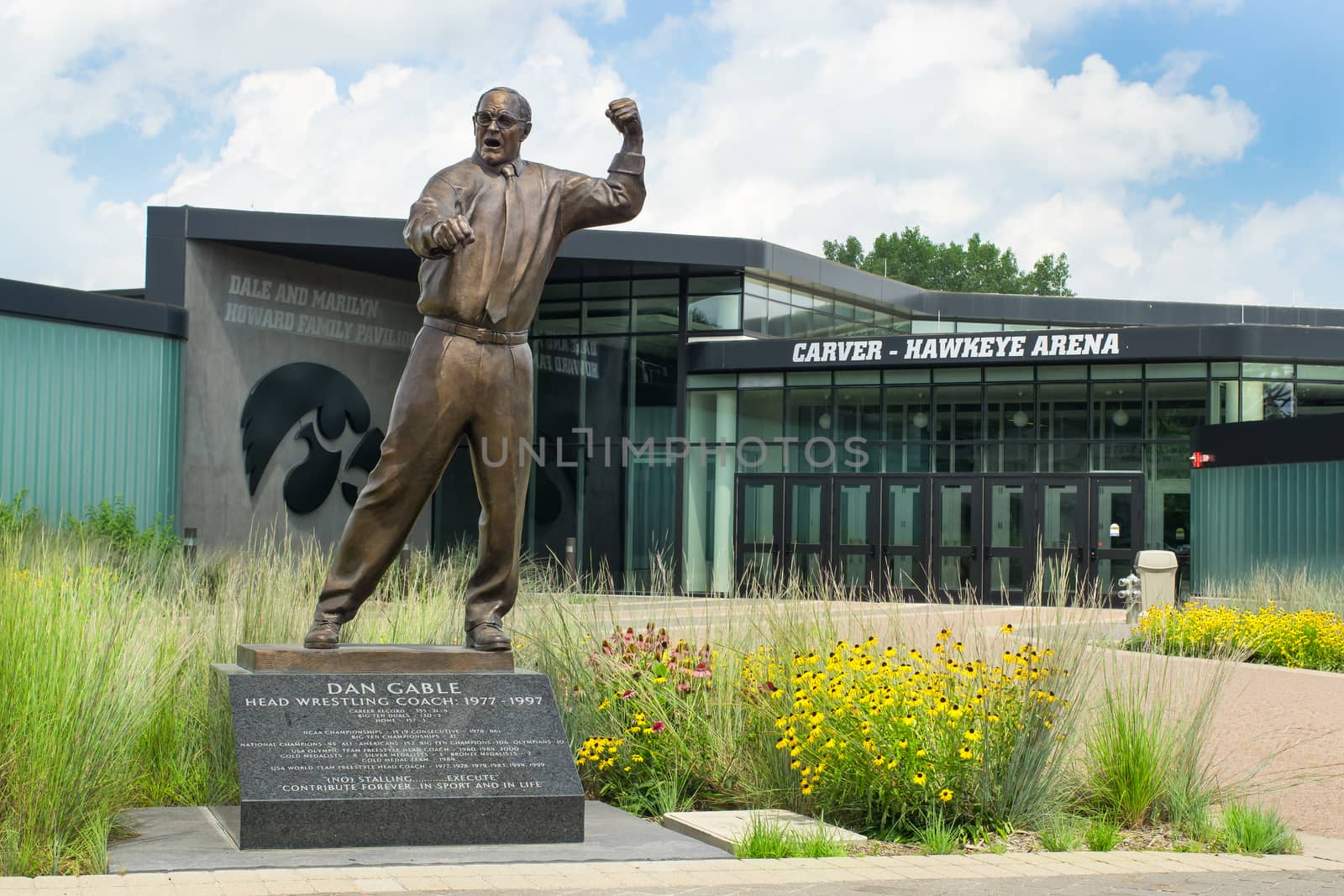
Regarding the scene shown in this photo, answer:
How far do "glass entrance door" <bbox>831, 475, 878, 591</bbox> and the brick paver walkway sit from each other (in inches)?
832

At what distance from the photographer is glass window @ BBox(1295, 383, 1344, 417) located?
27.0 meters

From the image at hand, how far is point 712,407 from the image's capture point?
94.4 ft

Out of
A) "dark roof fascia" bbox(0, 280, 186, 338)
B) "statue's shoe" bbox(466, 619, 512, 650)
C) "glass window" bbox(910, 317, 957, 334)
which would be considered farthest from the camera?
"glass window" bbox(910, 317, 957, 334)

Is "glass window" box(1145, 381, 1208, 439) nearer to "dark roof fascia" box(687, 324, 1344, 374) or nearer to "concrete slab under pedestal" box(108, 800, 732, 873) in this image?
"dark roof fascia" box(687, 324, 1344, 374)

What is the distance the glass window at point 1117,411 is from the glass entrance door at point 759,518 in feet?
19.6

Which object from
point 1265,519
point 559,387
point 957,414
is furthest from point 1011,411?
point 559,387

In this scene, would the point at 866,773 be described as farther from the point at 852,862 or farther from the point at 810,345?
the point at 810,345

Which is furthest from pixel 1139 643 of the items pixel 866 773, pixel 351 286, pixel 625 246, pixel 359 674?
pixel 351 286

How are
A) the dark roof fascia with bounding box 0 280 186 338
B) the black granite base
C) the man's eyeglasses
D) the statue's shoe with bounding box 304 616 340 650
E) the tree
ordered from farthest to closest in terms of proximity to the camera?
the tree < the dark roof fascia with bounding box 0 280 186 338 < the man's eyeglasses < the statue's shoe with bounding box 304 616 340 650 < the black granite base

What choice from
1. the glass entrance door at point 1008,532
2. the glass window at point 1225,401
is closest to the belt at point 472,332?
the glass entrance door at point 1008,532

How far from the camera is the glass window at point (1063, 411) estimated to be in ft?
89.7

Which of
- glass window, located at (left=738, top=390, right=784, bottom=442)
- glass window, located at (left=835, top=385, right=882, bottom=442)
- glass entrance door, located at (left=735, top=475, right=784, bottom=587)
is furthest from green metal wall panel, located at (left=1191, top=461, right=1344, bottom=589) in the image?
glass window, located at (left=738, top=390, right=784, bottom=442)

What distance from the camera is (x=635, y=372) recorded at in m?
29.1

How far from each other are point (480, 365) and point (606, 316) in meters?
22.0
